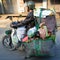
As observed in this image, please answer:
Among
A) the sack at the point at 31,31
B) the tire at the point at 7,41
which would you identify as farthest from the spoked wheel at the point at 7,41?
the sack at the point at 31,31

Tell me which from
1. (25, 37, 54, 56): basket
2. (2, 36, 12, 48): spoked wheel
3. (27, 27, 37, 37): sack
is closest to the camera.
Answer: (25, 37, 54, 56): basket

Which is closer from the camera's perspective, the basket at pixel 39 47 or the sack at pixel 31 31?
the basket at pixel 39 47

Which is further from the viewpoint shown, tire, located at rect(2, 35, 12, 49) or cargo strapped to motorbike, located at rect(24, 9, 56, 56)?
tire, located at rect(2, 35, 12, 49)

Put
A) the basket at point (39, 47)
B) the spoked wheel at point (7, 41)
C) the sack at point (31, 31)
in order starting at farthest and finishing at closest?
the spoked wheel at point (7, 41), the sack at point (31, 31), the basket at point (39, 47)

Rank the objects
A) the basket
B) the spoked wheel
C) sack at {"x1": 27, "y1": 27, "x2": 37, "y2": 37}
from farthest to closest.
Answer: the spoked wheel < sack at {"x1": 27, "y1": 27, "x2": 37, "y2": 37} < the basket

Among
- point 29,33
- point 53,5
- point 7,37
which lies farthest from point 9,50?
point 53,5

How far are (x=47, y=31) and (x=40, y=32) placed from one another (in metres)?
0.21

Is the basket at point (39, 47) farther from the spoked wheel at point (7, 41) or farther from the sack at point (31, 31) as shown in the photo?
the spoked wheel at point (7, 41)

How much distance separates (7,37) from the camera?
593cm

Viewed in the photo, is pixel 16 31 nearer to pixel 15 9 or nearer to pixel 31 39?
pixel 31 39

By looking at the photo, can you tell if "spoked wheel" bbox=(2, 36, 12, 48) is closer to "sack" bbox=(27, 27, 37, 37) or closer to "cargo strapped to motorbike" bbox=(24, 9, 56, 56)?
"sack" bbox=(27, 27, 37, 37)

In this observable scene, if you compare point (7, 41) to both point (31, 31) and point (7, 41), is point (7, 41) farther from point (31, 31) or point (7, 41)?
point (31, 31)

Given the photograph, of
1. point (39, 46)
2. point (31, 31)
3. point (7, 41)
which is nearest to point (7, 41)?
point (7, 41)

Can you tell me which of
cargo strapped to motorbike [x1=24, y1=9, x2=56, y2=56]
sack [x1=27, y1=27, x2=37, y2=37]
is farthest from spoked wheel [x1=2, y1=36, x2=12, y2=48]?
cargo strapped to motorbike [x1=24, y1=9, x2=56, y2=56]
